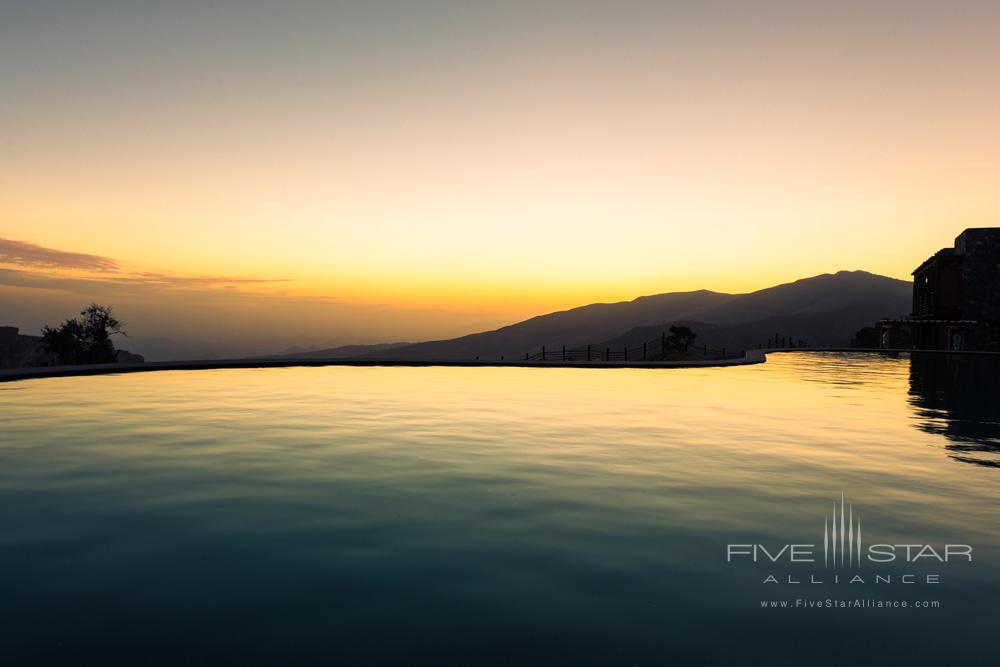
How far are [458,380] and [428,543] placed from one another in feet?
55.5

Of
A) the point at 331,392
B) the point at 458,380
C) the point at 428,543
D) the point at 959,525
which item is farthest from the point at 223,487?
the point at 458,380

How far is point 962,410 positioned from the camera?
1555 cm

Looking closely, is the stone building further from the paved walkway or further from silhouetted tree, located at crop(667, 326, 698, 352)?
the paved walkway

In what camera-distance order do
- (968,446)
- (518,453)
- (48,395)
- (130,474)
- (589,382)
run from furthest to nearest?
1. (589,382)
2. (48,395)
3. (968,446)
4. (518,453)
5. (130,474)

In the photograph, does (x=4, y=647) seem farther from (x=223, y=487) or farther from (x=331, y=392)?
(x=331, y=392)

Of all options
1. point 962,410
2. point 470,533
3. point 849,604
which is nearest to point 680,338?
point 962,410

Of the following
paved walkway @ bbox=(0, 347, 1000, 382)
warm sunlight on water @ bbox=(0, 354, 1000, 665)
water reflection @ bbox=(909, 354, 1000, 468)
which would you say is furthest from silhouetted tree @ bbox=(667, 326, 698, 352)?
warm sunlight on water @ bbox=(0, 354, 1000, 665)

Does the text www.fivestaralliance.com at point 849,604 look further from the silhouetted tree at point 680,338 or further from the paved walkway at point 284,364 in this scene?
the silhouetted tree at point 680,338

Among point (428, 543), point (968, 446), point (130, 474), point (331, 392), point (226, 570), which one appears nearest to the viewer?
point (226, 570)

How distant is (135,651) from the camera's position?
393 cm

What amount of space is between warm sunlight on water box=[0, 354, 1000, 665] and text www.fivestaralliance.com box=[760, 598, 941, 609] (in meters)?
0.09

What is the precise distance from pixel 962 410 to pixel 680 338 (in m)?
40.7

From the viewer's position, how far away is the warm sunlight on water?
419 cm

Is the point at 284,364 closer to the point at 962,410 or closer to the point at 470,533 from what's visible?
the point at 470,533
